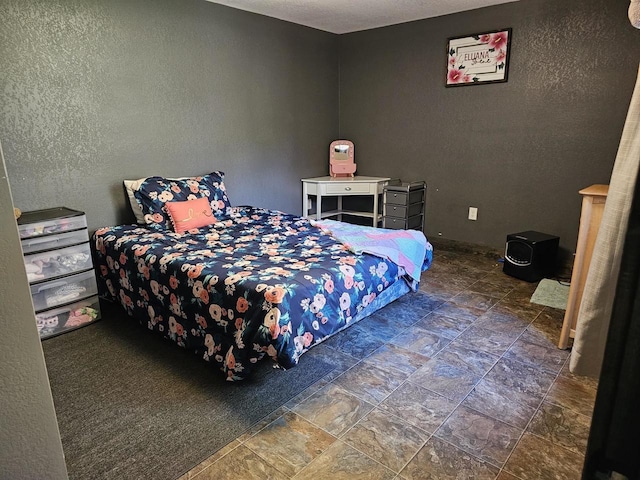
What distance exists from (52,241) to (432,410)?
7.92 feet

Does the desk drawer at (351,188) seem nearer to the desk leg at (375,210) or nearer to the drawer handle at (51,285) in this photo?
the desk leg at (375,210)

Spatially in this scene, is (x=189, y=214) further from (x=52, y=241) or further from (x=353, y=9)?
(x=353, y=9)

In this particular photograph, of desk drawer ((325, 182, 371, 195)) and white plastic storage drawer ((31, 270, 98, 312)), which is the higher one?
desk drawer ((325, 182, 371, 195))

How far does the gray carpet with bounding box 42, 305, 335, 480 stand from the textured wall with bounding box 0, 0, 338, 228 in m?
1.19

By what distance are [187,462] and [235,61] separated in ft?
11.1

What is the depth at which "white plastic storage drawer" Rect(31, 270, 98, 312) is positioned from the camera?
8.18 feet

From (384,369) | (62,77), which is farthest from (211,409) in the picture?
(62,77)

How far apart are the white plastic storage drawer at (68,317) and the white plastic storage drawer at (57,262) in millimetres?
223

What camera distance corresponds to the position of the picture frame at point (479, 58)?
12.2 feet

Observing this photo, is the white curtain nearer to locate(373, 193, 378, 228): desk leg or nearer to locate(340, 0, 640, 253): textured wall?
locate(340, 0, 640, 253): textured wall

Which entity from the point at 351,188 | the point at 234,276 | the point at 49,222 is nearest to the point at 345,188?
the point at 351,188

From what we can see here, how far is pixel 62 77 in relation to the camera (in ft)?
9.07

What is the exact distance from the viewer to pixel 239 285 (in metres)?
1.98

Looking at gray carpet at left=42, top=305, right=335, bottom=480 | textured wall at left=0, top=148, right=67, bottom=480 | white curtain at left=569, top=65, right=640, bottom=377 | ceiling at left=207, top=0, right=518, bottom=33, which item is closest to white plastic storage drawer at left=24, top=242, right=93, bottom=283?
gray carpet at left=42, top=305, right=335, bottom=480
